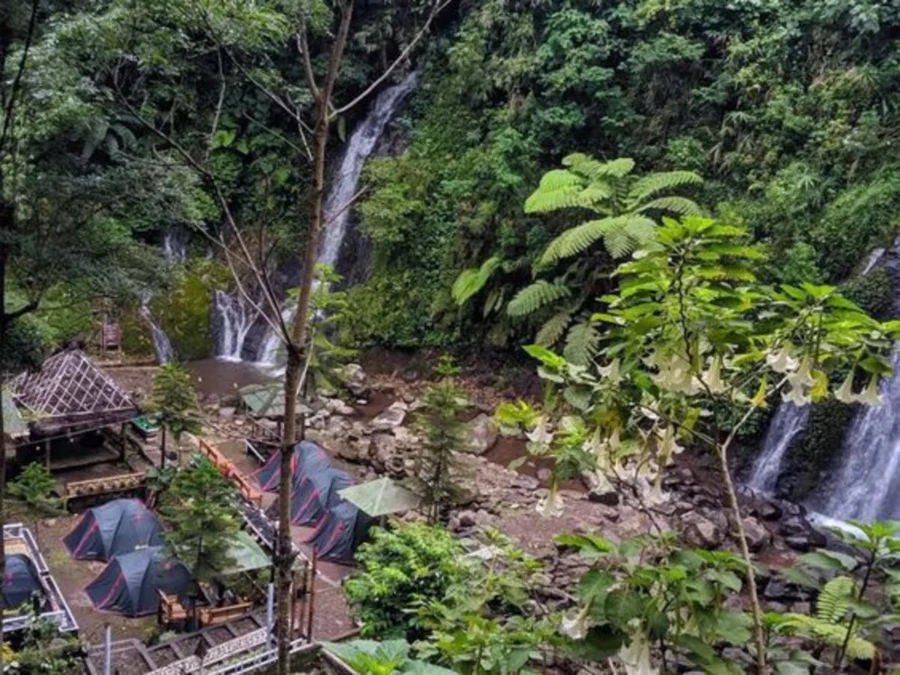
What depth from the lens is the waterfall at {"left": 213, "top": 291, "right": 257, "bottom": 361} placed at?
17.3 meters

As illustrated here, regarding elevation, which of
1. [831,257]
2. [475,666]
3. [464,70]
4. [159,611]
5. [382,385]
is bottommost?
[159,611]

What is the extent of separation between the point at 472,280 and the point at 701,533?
6.75 metres

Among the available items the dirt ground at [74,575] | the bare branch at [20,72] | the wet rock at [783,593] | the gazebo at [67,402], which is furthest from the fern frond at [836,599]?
the gazebo at [67,402]

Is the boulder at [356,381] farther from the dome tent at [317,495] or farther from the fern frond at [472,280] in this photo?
the dome tent at [317,495]

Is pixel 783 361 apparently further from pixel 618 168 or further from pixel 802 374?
pixel 618 168

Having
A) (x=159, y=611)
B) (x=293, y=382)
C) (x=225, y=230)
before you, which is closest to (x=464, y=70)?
(x=225, y=230)

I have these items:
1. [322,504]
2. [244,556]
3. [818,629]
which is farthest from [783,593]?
[818,629]

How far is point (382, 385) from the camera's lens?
1496 centimetres

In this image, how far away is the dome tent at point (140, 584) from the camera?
315 inches

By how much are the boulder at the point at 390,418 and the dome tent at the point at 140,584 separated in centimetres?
Answer: 534

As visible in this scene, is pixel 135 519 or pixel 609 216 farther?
pixel 609 216

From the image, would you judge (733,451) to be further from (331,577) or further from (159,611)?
(159,611)

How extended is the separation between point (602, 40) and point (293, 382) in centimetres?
1247

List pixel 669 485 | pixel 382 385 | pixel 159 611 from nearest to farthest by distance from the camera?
pixel 159 611 < pixel 669 485 < pixel 382 385
